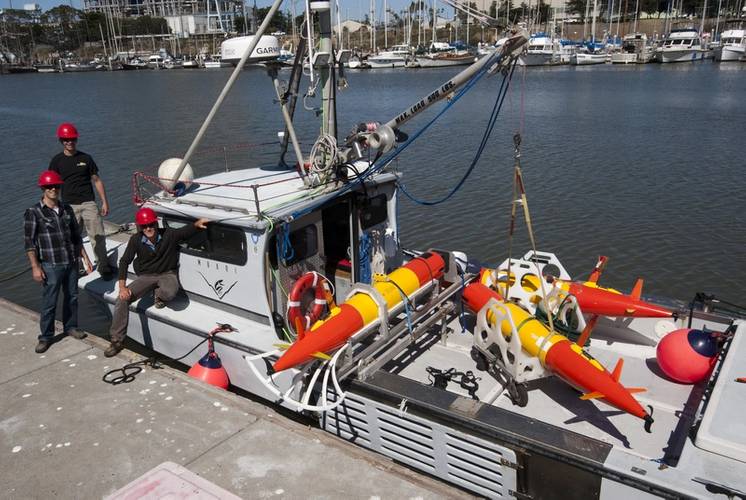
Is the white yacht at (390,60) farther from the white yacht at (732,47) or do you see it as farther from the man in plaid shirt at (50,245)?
the man in plaid shirt at (50,245)

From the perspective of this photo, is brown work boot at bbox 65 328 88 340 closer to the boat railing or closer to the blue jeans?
the blue jeans

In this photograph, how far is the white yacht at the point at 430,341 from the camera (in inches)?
180

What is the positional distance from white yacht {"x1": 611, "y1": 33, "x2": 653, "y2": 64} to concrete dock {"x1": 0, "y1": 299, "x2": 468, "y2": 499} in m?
78.3

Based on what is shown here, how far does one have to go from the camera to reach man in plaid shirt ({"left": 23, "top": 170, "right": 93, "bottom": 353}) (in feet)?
22.1

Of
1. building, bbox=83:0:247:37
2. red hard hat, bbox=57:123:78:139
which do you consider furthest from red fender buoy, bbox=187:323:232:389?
building, bbox=83:0:247:37

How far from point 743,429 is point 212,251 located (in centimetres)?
563

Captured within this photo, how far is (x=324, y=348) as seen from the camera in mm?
5715

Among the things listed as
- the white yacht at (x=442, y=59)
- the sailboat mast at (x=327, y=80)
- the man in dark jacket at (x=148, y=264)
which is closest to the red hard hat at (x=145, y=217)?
the man in dark jacket at (x=148, y=264)

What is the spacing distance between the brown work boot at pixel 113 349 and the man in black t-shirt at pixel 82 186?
1826 millimetres

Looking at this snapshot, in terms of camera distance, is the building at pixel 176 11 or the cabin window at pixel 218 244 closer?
the cabin window at pixel 218 244

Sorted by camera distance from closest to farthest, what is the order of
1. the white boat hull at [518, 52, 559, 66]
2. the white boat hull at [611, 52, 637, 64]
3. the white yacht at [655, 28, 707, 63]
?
the white boat hull at [518, 52, 559, 66], the white yacht at [655, 28, 707, 63], the white boat hull at [611, 52, 637, 64]

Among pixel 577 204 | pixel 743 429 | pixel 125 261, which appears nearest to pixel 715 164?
pixel 577 204

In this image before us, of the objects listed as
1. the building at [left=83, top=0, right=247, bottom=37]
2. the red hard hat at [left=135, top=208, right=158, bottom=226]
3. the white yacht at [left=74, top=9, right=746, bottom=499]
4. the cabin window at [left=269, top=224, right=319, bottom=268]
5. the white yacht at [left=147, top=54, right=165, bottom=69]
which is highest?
the building at [left=83, top=0, right=247, bottom=37]

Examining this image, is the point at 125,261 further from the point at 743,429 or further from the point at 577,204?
the point at 577,204
